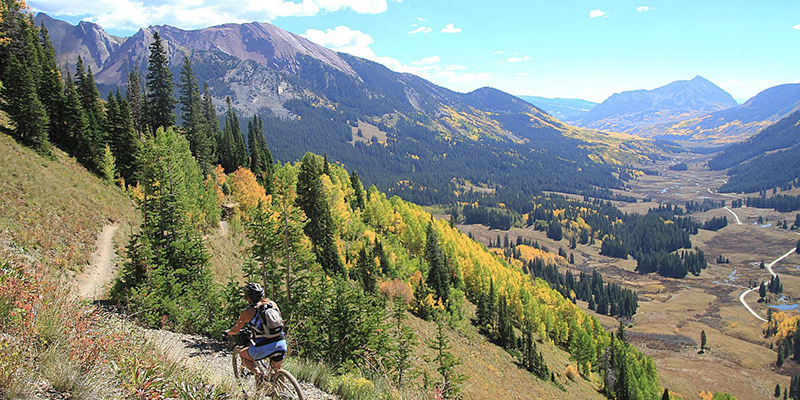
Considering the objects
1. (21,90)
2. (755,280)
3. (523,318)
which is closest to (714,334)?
(755,280)

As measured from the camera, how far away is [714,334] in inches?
5502

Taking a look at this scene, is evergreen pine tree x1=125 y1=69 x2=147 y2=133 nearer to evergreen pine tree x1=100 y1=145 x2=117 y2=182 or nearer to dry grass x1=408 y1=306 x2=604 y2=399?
evergreen pine tree x1=100 y1=145 x2=117 y2=182

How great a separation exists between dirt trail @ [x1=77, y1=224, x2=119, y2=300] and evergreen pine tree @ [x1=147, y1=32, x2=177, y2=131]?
102 feet

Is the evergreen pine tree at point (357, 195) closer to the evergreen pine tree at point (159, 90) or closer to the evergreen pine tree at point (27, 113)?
the evergreen pine tree at point (159, 90)

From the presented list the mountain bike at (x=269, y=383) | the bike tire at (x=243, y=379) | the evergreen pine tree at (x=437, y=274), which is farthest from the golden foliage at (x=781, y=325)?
the mountain bike at (x=269, y=383)

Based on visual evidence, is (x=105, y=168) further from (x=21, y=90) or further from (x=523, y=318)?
(x=523, y=318)

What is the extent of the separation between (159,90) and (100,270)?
40.3m

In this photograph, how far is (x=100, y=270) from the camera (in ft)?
84.2

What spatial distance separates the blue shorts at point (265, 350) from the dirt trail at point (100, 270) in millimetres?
16211

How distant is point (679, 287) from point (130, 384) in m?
236

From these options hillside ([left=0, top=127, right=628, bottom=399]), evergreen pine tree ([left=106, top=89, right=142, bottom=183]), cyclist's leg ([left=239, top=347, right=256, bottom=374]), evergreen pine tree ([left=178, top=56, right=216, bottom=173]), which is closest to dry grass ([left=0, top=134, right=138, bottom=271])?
hillside ([left=0, top=127, right=628, bottom=399])

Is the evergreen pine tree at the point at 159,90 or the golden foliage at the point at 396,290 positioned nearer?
the evergreen pine tree at the point at 159,90

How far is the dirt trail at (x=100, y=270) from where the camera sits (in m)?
22.3

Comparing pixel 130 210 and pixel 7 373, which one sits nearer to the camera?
pixel 7 373
